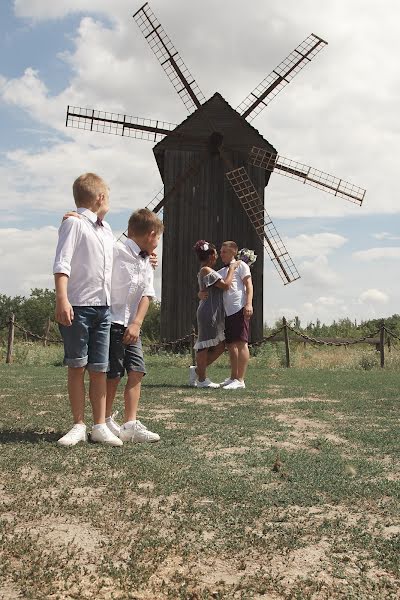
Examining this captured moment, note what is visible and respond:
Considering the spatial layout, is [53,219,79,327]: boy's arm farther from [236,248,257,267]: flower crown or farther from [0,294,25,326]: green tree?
[0,294,25,326]: green tree

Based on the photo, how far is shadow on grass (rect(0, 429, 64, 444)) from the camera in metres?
4.56

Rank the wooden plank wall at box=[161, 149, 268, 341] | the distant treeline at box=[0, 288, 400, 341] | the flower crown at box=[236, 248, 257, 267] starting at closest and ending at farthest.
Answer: the flower crown at box=[236, 248, 257, 267], the wooden plank wall at box=[161, 149, 268, 341], the distant treeline at box=[0, 288, 400, 341]

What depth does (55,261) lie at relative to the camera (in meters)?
4.47

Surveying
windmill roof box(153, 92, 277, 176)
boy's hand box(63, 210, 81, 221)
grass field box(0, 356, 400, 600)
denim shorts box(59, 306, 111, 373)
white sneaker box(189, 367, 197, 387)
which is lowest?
grass field box(0, 356, 400, 600)

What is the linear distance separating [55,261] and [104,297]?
0.38 m

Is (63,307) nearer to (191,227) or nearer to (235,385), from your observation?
(235,385)

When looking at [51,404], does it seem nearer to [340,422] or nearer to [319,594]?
[340,422]

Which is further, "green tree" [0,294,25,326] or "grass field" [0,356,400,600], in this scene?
"green tree" [0,294,25,326]

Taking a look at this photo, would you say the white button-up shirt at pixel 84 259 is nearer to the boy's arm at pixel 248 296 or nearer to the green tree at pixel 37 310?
the boy's arm at pixel 248 296

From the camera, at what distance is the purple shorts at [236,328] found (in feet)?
28.5

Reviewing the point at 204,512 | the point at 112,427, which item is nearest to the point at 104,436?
the point at 112,427

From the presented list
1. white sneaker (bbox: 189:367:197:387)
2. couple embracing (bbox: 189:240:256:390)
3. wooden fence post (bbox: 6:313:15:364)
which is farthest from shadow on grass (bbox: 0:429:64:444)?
wooden fence post (bbox: 6:313:15:364)

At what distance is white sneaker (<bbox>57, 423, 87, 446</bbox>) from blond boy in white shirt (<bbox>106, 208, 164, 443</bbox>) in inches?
11.2

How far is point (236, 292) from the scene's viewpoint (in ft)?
29.1
